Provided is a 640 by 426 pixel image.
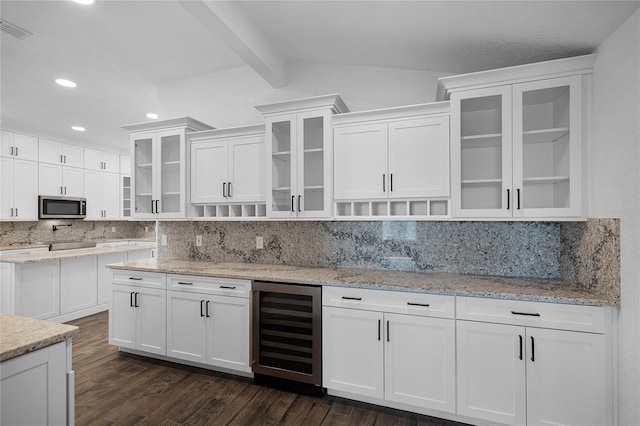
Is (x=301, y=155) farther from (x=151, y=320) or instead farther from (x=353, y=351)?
(x=151, y=320)

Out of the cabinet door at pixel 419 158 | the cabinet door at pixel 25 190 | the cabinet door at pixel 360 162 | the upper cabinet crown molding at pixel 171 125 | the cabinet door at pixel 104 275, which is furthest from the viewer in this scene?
the cabinet door at pixel 25 190

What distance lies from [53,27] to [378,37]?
261 centimetres

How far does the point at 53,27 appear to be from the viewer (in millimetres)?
2480

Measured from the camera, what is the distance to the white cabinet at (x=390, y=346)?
6.82ft

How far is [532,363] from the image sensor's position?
189 centimetres

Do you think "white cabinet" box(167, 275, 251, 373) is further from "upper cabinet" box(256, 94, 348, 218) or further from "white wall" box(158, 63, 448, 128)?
"white wall" box(158, 63, 448, 128)

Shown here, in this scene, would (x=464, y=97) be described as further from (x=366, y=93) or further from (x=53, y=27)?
(x=53, y=27)

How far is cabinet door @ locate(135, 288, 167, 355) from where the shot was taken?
289cm


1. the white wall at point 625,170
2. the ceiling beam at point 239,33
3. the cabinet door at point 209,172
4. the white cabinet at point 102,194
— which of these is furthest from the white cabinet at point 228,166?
the white cabinet at point 102,194

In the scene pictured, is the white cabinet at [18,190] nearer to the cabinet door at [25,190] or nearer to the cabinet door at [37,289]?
the cabinet door at [25,190]

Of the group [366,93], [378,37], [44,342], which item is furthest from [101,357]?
[378,37]

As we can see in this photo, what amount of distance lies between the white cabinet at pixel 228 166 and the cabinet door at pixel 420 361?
5.48ft

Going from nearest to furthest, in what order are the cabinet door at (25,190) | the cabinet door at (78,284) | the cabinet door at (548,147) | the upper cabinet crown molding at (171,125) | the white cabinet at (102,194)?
1. the cabinet door at (548,147)
2. the upper cabinet crown molding at (171,125)
3. the cabinet door at (78,284)
4. the cabinet door at (25,190)
5. the white cabinet at (102,194)

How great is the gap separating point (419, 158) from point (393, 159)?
201mm
